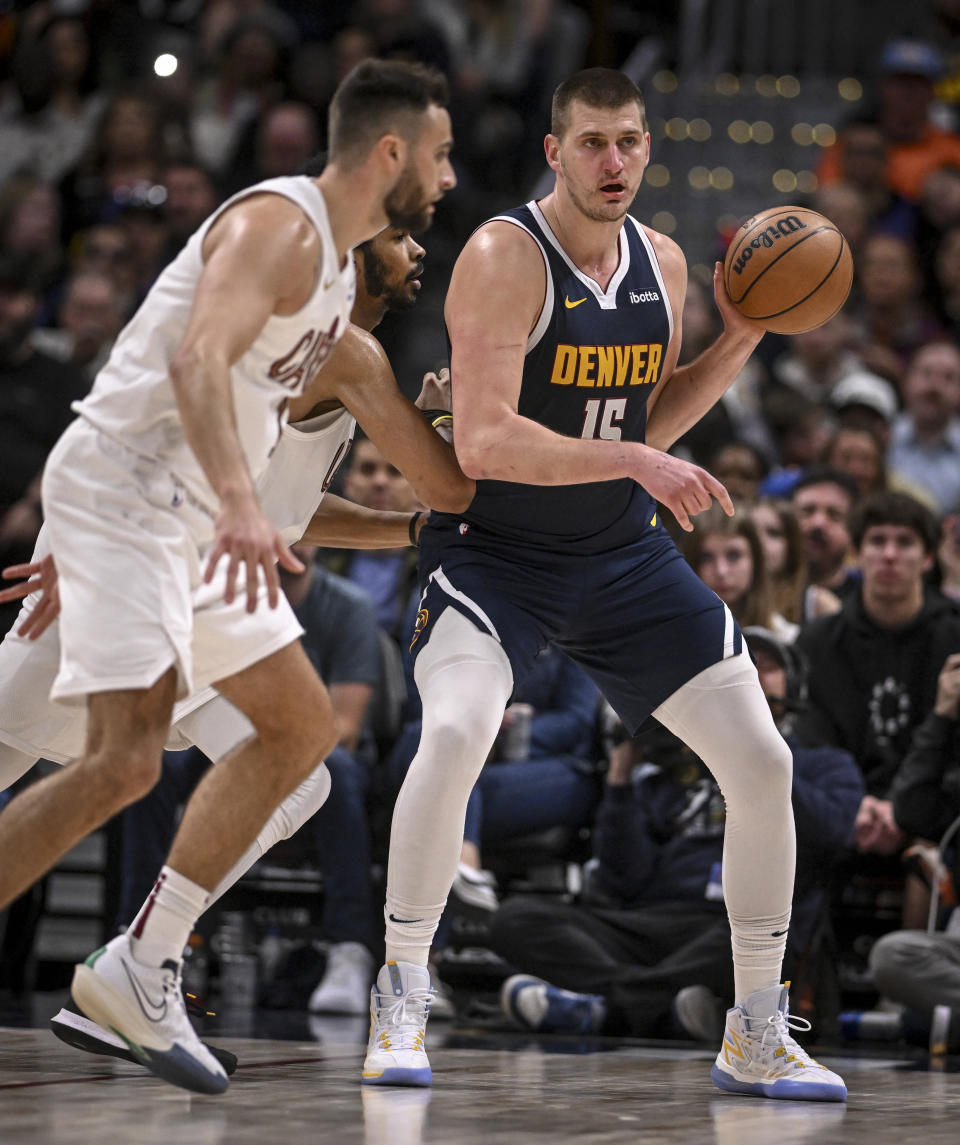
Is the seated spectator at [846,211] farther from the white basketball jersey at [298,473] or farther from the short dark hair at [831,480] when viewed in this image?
the white basketball jersey at [298,473]

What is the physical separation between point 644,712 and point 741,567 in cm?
233

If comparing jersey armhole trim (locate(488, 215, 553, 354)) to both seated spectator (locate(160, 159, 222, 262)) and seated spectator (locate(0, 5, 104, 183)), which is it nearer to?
seated spectator (locate(160, 159, 222, 262))

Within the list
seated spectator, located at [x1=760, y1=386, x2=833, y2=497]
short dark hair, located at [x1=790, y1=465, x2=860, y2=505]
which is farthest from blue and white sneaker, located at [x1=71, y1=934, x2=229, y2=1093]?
seated spectator, located at [x1=760, y1=386, x2=833, y2=497]

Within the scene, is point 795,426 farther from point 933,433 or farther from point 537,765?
point 537,765

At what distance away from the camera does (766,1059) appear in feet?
12.7

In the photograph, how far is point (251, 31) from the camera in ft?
36.6

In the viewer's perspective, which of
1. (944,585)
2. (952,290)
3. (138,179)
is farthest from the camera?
(138,179)

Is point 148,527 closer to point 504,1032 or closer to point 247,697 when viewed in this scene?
point 247,697

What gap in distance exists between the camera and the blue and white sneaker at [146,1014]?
3.27m

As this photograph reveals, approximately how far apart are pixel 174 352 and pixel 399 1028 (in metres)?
1.56

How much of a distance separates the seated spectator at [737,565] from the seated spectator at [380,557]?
3.82 ft

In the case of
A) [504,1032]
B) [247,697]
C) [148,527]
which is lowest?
[504,1032]

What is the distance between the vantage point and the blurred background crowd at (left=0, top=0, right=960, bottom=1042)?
226 inches

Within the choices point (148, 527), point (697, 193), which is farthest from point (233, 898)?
point (697, 193)
